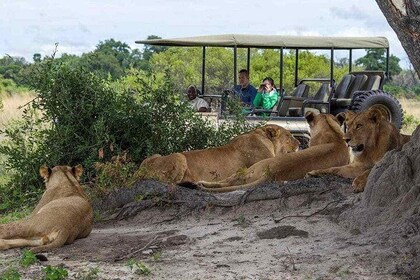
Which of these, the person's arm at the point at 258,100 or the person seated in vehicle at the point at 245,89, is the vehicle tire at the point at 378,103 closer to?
the person's arm at the point at 258,100

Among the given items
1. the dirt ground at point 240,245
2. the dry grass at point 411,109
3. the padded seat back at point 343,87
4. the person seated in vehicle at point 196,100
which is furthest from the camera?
the dry grass at point 411,109

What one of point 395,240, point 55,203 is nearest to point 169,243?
point 55,203

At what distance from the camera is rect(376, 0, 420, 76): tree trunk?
19.4 feet

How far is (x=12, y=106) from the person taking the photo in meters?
27.1

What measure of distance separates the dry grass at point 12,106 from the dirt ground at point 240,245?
1323cm

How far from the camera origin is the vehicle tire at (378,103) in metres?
15.5

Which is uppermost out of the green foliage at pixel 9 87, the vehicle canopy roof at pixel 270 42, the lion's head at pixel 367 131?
the vehicle canopy roof at pixel 270 42

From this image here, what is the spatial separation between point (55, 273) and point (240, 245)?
1486 mm

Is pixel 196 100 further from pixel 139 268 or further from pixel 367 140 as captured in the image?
pixel 139 268

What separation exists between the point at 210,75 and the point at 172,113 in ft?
62.2

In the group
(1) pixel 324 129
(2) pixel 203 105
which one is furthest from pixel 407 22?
(2) pixel 203 105

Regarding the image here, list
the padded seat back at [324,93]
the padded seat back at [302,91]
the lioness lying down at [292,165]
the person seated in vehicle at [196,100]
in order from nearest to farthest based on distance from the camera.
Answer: the lioness lying down at [292,165]
the person seated in vehicle at [196,100]
the padded seat back at [324,93]
the padded seat back at [302,91]

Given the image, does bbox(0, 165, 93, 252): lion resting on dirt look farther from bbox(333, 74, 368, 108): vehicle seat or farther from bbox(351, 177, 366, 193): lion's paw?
bbox(333, 74, 368, 108): vehicle seat

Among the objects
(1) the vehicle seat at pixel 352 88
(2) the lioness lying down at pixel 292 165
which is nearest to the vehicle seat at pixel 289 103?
(1) the vehicle seat at pixel 352 88
